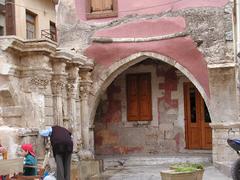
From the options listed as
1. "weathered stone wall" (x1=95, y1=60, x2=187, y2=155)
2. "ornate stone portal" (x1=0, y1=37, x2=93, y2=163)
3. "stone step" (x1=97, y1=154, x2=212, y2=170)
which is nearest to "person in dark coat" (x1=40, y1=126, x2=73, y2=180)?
"ornate stone portal" (x1=0, y1=37, x2=93, y2=163)

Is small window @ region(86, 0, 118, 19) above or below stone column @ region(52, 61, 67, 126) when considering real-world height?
above

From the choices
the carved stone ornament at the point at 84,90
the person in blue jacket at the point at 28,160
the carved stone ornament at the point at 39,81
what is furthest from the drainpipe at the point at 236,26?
the person in blue jacket at the point at 28,160

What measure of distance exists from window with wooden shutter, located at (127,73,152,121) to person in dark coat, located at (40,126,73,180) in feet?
20.5

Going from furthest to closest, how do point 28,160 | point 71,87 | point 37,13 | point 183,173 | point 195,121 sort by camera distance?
point 37,13, point 195,121, point 71,87, point 183,173, point 28,160

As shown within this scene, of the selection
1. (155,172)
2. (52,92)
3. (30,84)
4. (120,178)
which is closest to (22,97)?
(30,84)

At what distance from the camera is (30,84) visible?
9.05 metres

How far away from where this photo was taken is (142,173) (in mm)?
11859

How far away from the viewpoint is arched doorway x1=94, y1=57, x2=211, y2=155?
14305mm

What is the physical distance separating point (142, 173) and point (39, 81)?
3995 mm

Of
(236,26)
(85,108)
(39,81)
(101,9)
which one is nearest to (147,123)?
(85,108)

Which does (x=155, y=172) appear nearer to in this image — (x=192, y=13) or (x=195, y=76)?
(x=195, y=76)

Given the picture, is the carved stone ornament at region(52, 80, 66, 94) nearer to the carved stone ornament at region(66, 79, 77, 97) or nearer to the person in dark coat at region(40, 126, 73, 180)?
the carved stone ornament at region(66, 79, 77, 97)

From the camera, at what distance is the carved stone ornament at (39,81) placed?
9047 millimetres

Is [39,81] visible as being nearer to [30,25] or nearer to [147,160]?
[147,160]
